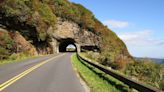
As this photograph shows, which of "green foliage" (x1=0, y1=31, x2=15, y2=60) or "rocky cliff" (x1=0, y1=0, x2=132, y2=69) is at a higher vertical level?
"rocky cliff" (x1=0, y1=0, x2=132, y2=69)

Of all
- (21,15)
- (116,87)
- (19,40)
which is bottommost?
(116,87)

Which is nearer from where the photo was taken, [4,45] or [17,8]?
[4,45]

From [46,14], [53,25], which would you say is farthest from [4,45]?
[53,25]

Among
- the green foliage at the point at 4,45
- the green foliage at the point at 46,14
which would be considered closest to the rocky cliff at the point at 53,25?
the green foliage at the point at 46,14

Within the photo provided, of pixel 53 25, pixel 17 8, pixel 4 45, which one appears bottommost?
pixel 4 45

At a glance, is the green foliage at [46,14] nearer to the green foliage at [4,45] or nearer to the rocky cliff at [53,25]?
the rocky cliff at [53,25]

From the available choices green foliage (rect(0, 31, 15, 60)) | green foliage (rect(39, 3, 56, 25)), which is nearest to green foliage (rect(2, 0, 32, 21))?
green foliage (rect(39, 3, 56, 25))

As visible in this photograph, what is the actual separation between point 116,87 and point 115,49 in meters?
77.8

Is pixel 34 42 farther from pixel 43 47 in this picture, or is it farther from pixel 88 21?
pixel 88 21

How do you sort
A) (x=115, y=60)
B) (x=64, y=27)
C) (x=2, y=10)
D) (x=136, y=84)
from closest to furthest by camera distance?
1. (x=136, y=84)
2. (x=115, y=60)
3. (x=2, y=10)
4. (x=64, y=27)

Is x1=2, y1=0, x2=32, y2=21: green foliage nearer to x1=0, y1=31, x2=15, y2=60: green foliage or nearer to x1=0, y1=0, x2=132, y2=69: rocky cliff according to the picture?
x1=0, y1=0, x2=132, y2=69: rocky cliff

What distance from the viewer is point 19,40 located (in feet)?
186

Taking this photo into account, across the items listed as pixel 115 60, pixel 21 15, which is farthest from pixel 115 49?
pixel 115 60

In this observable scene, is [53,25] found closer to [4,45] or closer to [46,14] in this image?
[46,14]
